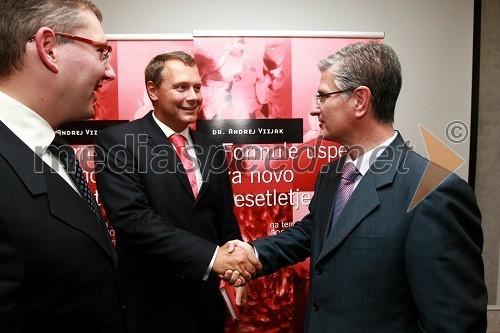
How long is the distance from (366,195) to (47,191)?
3.23 feet

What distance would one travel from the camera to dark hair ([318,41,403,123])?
1.48 m

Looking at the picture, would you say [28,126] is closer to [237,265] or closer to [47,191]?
[47,191]

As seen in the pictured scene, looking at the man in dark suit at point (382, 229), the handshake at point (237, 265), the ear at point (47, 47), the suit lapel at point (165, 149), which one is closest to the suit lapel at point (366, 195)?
the man in dark suit at point (382, 229)

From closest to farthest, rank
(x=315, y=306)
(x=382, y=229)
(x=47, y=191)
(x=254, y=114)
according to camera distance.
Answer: (x=47, y=191) < (x=382, y=229) < (x=315, y=306) < (x=254, y=114)

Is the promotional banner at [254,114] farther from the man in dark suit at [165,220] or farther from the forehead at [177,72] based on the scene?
the man in dark suit at [165,220]

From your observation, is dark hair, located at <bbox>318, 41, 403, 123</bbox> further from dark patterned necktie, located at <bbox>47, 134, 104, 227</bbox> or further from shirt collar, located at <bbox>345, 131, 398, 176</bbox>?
dark patterned necktie, located at <bbox>47, 134, 104, 227</bbox>

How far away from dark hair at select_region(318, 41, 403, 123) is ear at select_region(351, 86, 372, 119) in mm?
18

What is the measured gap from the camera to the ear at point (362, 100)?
1.48 meters

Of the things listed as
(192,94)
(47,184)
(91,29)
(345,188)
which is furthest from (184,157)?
(47,184)

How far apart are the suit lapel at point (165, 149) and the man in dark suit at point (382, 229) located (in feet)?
2.39

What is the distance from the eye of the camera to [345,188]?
1.55 metres

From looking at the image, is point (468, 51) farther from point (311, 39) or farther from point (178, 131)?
point (178, 131)

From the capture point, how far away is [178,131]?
2248 millimetres

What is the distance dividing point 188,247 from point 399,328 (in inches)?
39.0
